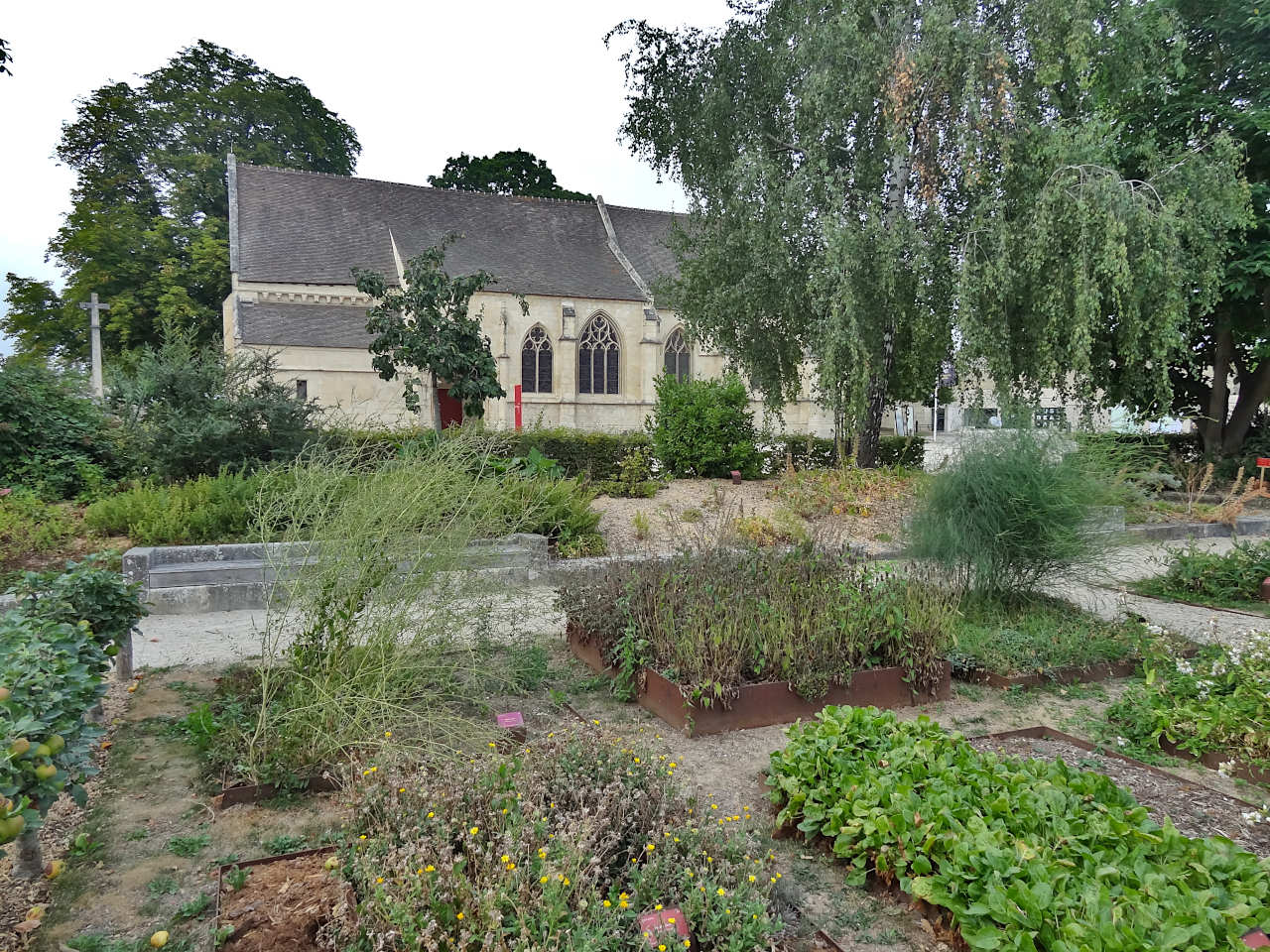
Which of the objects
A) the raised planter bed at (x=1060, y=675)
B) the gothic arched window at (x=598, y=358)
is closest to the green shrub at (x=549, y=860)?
the raised planter bed at (x=1060, y=675)

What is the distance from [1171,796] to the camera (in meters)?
3.41

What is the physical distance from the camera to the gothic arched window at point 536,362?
2872 centimetres

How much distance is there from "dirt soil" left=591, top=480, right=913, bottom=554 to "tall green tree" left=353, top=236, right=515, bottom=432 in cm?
306

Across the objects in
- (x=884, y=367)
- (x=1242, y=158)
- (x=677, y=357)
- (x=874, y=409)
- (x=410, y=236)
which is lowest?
(x=874, y=409)

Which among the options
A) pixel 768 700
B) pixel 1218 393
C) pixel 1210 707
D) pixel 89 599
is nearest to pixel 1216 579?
pixel 1210 707

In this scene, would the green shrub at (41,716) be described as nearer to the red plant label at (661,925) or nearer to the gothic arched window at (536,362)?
the red plant label at (661,925)

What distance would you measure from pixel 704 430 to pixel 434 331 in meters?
4.51

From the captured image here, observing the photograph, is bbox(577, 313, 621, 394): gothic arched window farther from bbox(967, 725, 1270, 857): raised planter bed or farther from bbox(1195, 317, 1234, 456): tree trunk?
bbox(967, 725, 1270, 857): raised planter bed

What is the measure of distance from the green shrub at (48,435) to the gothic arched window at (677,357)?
21.4 metres

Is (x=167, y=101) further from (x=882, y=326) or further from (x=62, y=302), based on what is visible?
(x=882, y=326)

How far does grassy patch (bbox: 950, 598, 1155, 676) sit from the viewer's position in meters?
5.09

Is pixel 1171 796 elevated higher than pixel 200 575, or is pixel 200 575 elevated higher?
pixel 200 575

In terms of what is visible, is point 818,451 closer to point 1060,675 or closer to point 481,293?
point 1060,675

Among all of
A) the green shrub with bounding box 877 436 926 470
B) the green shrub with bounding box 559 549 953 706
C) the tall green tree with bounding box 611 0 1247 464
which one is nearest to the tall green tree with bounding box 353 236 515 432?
the tall green tree with bounding box 611 0 1247 464
